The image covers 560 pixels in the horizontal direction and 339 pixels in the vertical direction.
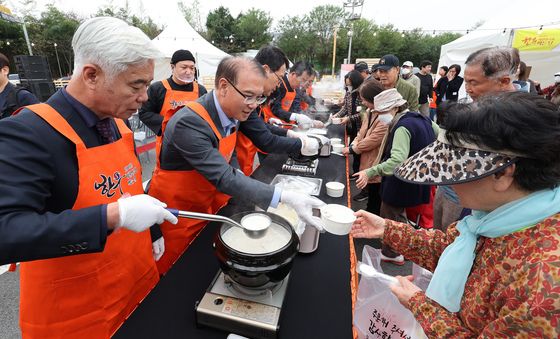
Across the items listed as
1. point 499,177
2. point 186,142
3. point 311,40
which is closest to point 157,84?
point 186,142

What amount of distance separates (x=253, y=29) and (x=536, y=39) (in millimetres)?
39933

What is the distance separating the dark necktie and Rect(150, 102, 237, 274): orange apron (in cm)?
53

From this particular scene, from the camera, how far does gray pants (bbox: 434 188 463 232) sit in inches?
89.7

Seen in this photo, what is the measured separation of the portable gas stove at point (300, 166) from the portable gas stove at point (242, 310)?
1.58 m

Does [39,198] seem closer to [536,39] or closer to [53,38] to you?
[536,39]

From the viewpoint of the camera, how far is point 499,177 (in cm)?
87

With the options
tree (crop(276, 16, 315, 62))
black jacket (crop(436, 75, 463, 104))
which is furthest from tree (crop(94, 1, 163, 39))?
black jacket (crop(436, 75, 463, 104))

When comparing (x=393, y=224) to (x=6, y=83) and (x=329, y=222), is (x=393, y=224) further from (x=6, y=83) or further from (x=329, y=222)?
(x=6, y=83)

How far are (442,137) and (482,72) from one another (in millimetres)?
1653

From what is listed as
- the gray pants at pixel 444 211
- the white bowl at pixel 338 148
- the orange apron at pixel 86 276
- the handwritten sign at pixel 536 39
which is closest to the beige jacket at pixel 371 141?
the white bowl at pixel 338 148

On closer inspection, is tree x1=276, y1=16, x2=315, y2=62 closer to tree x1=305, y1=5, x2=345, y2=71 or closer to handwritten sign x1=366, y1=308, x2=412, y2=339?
tree x1=305, y1=5, x2=345, y2=71

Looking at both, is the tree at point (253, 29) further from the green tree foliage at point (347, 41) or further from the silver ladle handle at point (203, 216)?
the silver ladle handle at point (203, 216)

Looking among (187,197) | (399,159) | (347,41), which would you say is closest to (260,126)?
(187,197)

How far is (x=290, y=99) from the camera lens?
16.7 feet
